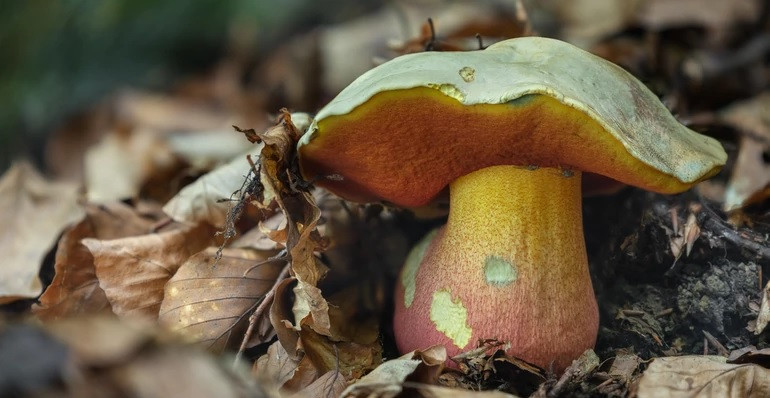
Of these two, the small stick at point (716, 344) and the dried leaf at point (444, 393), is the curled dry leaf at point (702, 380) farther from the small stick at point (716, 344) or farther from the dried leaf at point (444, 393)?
the dried leaf at point (444, 393)

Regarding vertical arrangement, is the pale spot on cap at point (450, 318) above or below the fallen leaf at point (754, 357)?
below

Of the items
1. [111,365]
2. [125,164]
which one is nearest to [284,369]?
[111,365]

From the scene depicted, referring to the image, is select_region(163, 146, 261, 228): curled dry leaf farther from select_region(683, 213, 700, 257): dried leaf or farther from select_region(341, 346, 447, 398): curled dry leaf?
select_region(683, 213, 700, 257): dried leaf

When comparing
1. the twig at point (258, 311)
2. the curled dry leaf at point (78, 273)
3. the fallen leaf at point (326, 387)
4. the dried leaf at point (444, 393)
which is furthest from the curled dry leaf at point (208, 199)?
the dried leaf at point (444, 393)

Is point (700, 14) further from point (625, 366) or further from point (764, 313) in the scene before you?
point (625, 366)

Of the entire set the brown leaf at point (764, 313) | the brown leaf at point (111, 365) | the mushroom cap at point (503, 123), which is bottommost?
the brown leaf at point (764, 313)

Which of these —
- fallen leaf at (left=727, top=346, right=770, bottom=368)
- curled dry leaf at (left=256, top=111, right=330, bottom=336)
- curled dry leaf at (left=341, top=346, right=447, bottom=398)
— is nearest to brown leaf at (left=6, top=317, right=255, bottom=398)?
curled dry leaf at (left=341, top=346, right=447, bottom=398)
